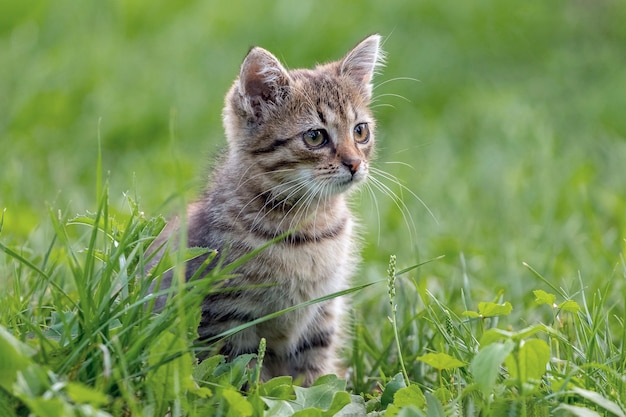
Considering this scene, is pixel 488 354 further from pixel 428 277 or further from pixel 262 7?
pixel 262 7

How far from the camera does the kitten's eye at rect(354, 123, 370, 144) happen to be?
4172mm

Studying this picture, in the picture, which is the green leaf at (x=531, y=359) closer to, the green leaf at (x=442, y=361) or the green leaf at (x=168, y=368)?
the green leaf at (x=442, y=361)

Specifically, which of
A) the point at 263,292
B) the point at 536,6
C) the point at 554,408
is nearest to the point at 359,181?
the point at 263,292

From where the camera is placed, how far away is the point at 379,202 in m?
6.11

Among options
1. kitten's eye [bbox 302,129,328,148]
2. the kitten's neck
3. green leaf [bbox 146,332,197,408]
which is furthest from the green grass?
kitten's eye [bbox 302,129,328,148]

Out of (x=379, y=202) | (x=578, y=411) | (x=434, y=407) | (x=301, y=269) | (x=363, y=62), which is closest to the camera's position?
(x=578, y=411)

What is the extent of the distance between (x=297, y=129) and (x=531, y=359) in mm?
1648

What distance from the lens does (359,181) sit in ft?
13.0

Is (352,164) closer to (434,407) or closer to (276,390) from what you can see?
(276,390)

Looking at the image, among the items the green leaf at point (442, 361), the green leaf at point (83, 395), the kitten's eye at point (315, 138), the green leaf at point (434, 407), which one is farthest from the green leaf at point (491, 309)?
the green leaf at point (83, 395)

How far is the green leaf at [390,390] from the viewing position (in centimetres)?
308

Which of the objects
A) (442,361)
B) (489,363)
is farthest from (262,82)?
(489,363)

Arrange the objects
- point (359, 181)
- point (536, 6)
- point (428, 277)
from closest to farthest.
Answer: point (359, 181), point (428, 277), point (536, 6)

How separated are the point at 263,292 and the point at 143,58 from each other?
472cm
